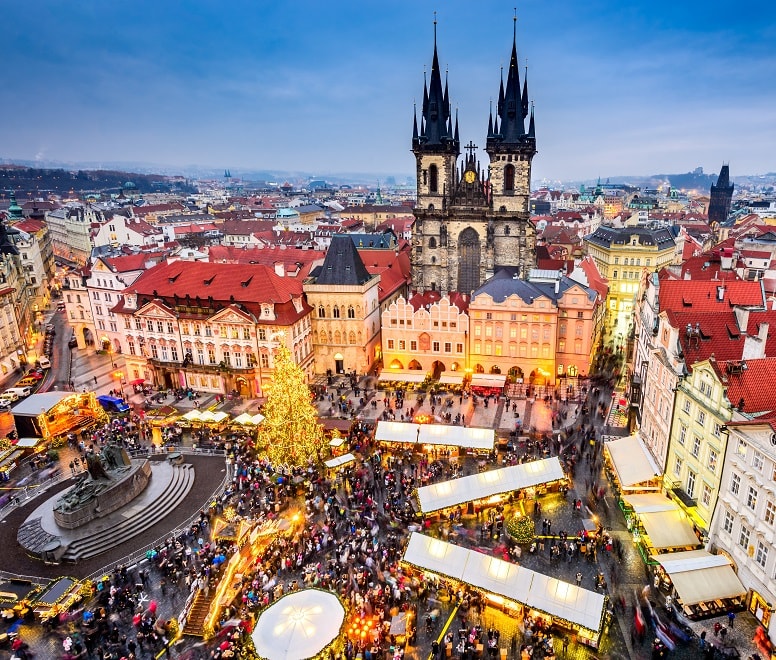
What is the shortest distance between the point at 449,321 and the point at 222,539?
36.2 metres

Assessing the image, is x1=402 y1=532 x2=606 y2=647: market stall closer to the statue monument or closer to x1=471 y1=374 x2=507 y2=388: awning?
the statue monument

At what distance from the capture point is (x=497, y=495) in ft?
126

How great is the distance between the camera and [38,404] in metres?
50.6

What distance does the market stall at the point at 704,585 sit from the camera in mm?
28375

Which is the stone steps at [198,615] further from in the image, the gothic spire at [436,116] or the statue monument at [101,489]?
the gothic spire at [436,116]

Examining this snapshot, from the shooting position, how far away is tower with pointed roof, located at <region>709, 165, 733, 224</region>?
7219 inches

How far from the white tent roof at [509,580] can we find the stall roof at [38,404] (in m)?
37.8

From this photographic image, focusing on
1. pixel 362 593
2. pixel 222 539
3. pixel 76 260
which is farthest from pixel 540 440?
pixel 76 260

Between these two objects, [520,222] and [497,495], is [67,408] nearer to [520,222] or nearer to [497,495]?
[497,495]

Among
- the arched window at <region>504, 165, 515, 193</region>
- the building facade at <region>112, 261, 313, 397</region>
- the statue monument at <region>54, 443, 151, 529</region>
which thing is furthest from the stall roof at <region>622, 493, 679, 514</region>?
the arched window at <region>504, 165, 515, 193</region>

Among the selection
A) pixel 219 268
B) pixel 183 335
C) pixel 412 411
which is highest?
pixel 219 268

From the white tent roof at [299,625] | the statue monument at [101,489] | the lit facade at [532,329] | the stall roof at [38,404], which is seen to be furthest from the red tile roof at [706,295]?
the stall roof at [38,404]

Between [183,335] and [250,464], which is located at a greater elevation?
[183,335]

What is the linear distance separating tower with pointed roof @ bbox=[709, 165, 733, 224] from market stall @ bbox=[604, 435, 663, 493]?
17326 centimetres
